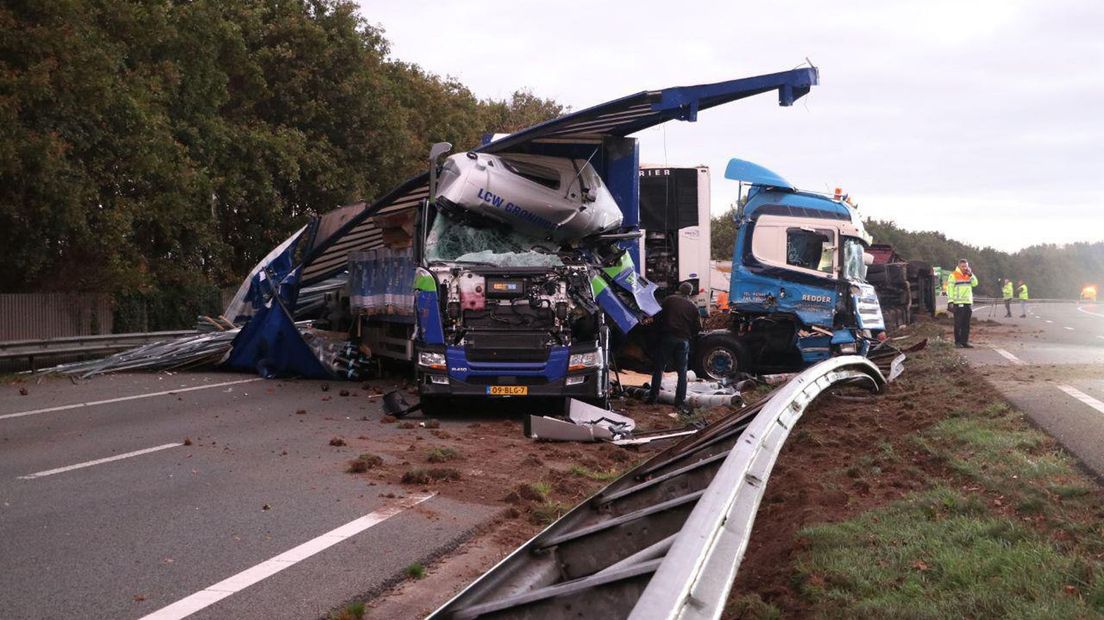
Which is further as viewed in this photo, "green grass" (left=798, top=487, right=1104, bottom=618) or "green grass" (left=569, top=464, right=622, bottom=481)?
"green grass" (left=569, top=464, right=622, bottom=481)

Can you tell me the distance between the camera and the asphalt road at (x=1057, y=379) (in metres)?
9.09

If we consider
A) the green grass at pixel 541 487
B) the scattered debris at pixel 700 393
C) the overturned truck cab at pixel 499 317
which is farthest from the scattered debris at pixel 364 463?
the scattered debris at pixel 700 393

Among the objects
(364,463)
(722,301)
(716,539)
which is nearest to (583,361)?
(364,463)

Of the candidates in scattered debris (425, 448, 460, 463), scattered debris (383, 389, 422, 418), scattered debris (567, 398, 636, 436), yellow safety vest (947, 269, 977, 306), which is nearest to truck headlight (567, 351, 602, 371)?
scattered debris (567, 398, 636, 436)

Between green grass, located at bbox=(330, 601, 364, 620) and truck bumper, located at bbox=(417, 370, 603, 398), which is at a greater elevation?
truck bumper, located at bbox=(417, 370, 603, 398)

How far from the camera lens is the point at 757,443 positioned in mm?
5273

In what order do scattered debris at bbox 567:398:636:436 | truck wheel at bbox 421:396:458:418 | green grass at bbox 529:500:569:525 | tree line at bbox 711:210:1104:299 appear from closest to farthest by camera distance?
green grass at bbox 529:500:569:525 → scattered debris at bbox 567:398:636:436 → truck wheel at bbox 421:396:458:418 → tree line at bbox 711:210:1104:299

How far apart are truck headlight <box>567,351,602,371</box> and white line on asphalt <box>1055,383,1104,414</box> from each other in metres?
5.15

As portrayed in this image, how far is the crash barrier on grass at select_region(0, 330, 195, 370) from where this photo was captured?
17.8 metres

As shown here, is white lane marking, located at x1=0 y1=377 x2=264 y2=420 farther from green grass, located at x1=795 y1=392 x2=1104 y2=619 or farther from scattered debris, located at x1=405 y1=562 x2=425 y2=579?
green grass, located at x1=795 y1=392 x2=1104 y2=619

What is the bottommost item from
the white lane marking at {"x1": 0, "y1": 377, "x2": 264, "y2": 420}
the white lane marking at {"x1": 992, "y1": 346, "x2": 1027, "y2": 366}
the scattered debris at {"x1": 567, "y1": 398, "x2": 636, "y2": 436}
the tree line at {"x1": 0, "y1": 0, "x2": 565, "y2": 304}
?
the white lane marking at {"x1": 0, "y1": 377, "x2": 264, "y2": 420}

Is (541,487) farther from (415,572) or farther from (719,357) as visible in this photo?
(719,357)

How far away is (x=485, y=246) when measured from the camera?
13250 mm

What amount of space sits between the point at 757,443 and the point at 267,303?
1340 centimetres
